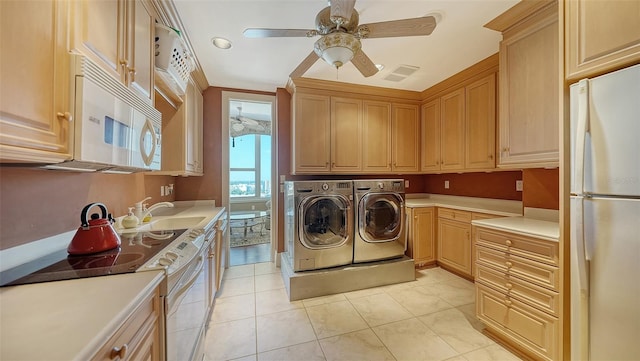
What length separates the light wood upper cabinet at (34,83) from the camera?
662 millimetres

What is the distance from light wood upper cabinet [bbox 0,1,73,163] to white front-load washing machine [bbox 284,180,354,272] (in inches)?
73.0

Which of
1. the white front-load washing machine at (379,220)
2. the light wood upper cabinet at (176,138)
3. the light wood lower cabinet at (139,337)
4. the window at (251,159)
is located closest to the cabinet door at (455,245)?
the white front-load washing machine at (379,220)

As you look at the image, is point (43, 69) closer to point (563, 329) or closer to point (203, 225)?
point (203, 225)

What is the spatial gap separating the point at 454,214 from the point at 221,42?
10.5 feet

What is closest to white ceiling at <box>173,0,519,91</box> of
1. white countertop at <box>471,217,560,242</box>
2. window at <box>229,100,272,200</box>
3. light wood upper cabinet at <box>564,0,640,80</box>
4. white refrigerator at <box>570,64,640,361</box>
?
light wood upper cabinet at <box>564,0,640,80</box>

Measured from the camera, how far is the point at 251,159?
5.92m

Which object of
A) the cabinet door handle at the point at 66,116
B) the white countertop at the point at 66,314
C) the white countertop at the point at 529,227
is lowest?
the white countertop at the point at 66,314

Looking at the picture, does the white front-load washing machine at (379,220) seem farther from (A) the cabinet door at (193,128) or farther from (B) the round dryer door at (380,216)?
(A) the cabinet door at (193,128)

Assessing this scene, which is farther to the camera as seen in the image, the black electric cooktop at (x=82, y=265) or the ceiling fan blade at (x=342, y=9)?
the ceiling fan blade at (x=342, y=9)

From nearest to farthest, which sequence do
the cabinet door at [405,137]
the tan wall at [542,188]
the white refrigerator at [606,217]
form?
the white refrigerator at [606,217] < the tan wall at [542,188] < the cabinet door at [405,137]

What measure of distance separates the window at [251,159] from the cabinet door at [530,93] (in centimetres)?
450

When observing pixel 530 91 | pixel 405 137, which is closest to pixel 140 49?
pixel 530 91

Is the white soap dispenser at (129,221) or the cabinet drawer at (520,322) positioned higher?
the white soap dispenser at (129,221)

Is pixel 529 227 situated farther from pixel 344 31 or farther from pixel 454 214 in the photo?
pixel 344 31
